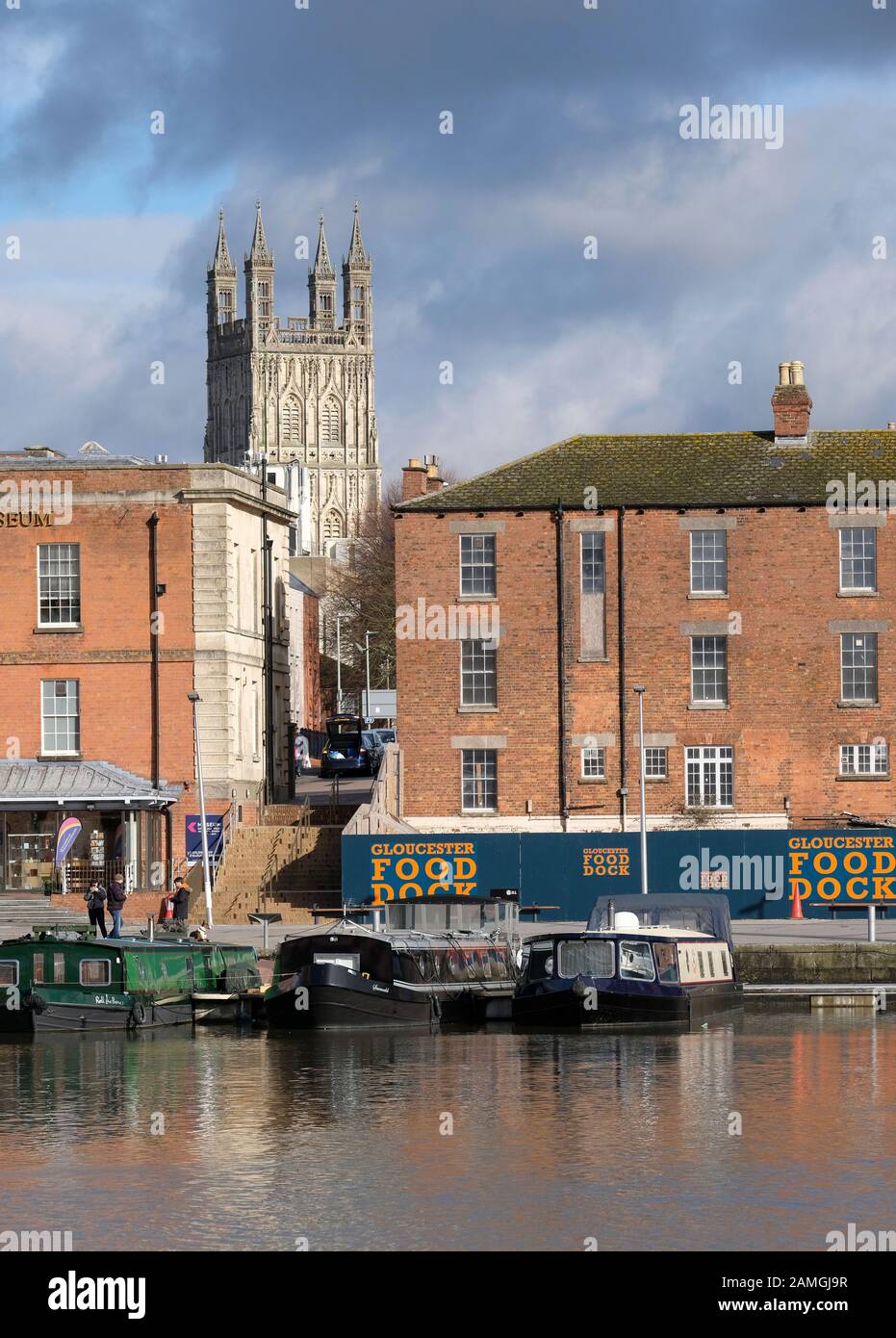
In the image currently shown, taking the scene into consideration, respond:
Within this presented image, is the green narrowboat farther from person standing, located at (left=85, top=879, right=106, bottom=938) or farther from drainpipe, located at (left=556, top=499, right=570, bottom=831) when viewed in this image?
drainpipe, located at (left=556, top=499, right=570, bottom=831)

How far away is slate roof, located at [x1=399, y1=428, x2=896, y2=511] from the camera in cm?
6347

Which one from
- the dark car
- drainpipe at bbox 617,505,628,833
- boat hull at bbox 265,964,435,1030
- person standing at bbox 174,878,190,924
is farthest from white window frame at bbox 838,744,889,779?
the dark car

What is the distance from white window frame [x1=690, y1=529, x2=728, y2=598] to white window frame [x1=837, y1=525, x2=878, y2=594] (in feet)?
10.8

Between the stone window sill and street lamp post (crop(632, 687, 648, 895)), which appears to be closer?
street lamp post (crop(632, 687, 648, 895))

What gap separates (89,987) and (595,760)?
23.6m

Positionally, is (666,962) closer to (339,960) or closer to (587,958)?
(587,958)

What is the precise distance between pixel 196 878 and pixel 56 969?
18.1 metres

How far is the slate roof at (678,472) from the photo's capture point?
63.5 metres

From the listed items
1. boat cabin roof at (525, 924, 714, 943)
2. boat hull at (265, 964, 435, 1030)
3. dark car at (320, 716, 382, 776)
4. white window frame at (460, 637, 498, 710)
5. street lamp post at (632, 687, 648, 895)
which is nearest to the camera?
boat hull at (265, 964, 435, 1030)

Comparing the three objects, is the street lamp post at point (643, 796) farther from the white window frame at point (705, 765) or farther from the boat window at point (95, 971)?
the boat window at point (95, 971)

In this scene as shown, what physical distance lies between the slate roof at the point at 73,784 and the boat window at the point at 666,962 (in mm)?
20861

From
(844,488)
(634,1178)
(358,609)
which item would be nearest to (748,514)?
(844,488)

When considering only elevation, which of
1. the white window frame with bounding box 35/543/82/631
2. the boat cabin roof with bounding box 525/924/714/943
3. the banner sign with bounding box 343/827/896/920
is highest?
the white window frame with bounding box 35/543/82/631

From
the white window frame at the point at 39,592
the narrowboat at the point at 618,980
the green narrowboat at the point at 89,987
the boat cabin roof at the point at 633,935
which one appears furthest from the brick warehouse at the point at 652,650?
the green narrowboat at the point at 89,987
